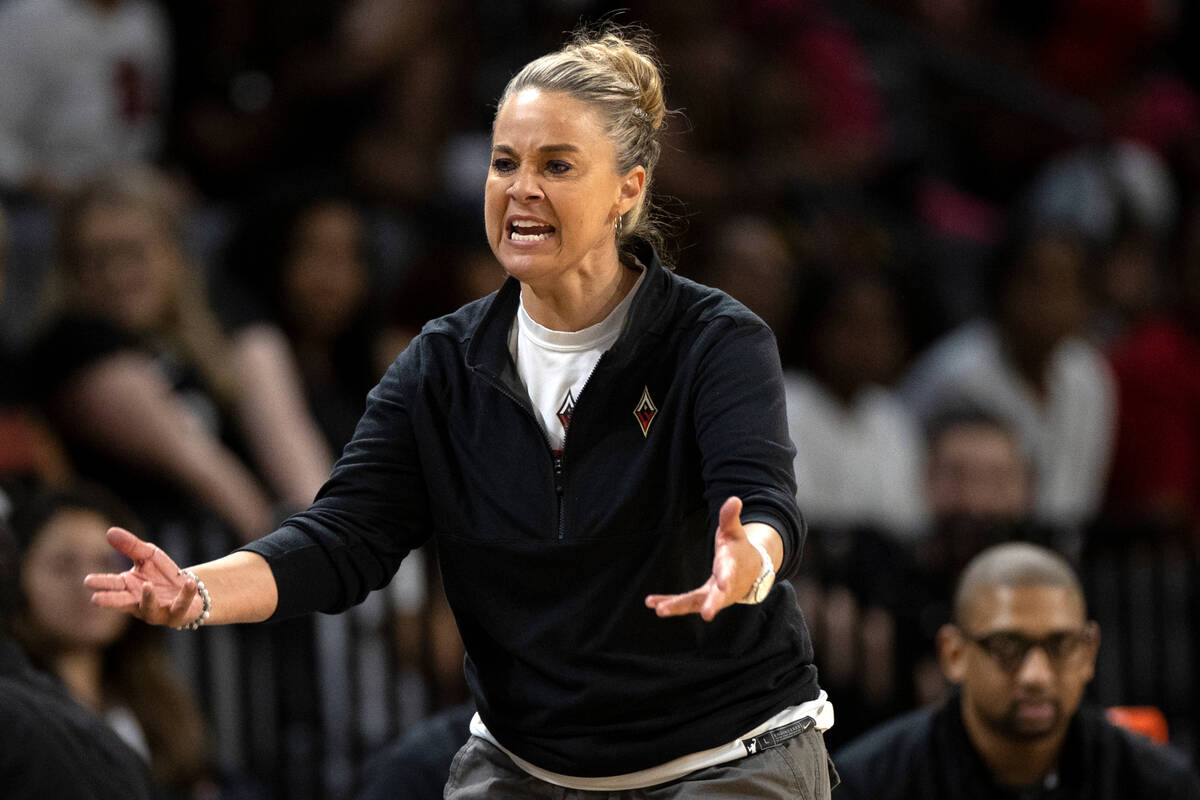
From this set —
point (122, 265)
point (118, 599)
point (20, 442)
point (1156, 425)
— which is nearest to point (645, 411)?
point (118, 599)

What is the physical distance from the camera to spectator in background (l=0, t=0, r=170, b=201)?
5887 millimetres

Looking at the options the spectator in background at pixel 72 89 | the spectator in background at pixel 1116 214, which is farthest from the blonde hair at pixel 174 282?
the spectator in background at pixel 1116 214

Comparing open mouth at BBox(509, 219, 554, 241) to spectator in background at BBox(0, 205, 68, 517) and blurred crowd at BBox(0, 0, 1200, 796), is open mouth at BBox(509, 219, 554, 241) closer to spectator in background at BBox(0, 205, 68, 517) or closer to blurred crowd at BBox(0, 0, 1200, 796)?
blurred crowd at BBox(0, 0, 1200, 796)

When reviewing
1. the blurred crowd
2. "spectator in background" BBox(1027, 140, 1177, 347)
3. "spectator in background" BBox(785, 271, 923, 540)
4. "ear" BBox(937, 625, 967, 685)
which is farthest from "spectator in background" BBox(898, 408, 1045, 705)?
"spectator in background" BBox(1027, 140, 1177, 347)

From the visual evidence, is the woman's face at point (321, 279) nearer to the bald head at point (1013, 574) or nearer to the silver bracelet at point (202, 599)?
the bald head at point (1013, 574)

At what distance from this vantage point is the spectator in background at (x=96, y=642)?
173 inches

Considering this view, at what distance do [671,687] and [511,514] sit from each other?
346 mm

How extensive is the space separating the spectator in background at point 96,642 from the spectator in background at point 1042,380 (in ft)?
10.1

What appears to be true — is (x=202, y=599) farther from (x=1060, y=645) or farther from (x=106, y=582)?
(x=1060, y=645)

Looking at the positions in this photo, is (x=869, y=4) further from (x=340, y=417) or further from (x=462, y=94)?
(x=340, y=417)

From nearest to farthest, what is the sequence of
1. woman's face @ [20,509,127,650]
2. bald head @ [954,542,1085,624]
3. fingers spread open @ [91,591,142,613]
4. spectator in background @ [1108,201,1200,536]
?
1. fingers spread open @ [91,591,142,613]
2. bald head @ [954,542,1085,624]
3. woman's face @ [20,509,127,650]
4. spectator in background @ [1108,201,1200,536]

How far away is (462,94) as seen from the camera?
23.6 feet

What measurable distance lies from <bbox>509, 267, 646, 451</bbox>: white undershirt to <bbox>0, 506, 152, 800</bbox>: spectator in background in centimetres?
115

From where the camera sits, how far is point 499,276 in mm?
6086
